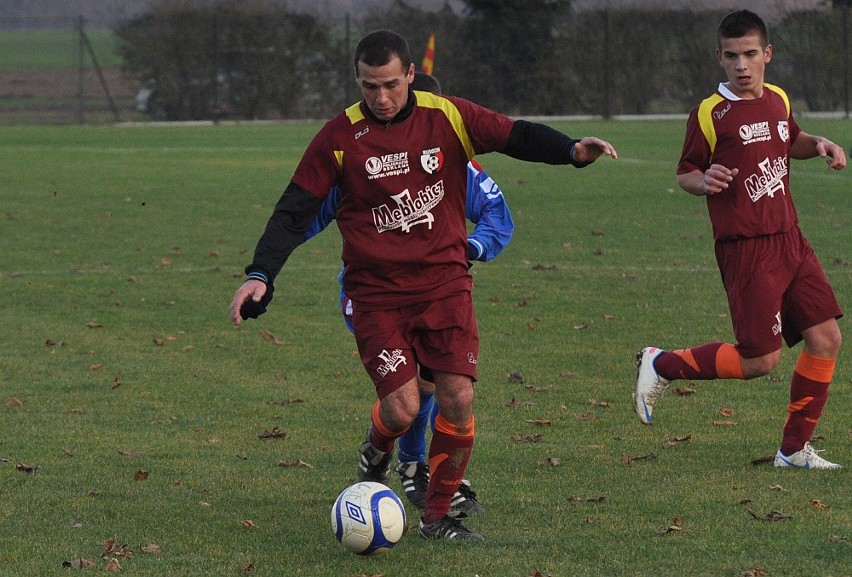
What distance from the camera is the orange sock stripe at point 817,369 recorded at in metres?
6.27

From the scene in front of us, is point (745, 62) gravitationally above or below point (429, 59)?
above

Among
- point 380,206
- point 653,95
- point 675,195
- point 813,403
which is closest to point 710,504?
point 813,403

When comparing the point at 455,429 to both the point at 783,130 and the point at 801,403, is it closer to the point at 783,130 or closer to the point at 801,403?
the point at 801,403

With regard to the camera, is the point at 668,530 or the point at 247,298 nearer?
the point at 247,298

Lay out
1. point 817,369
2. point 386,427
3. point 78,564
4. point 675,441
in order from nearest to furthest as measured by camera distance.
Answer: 1. point 78,564
2. point 386,427
3. point 817,369
4. point 675,441

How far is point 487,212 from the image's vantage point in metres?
5.82

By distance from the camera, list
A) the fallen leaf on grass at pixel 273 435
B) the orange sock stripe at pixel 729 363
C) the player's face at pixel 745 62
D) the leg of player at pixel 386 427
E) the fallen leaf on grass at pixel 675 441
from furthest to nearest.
Result: the fallen leaf on grass at pixel 273 435, the fallen leaf on grass at pixel 675 441, the orange sock stripe at pixel 729 363, the player's face at pixel 745 62, the leg of player at pixel 386 427

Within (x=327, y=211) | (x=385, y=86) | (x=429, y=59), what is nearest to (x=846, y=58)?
(x=429, y=59)

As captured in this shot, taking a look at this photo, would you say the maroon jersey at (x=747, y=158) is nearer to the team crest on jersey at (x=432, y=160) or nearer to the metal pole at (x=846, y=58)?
the team crest on jersey at (x=432, y=160)

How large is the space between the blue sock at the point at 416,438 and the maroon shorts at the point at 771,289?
143 cm

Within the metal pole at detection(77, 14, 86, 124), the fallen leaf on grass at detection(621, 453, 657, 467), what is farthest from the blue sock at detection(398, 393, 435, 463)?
the metal pole at detection(77, 14, 86, 124)

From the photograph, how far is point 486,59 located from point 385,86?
35138 mm

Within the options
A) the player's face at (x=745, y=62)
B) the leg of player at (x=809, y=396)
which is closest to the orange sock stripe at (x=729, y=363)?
the leg of player at (x=809, y=396)

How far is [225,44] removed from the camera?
129ft
